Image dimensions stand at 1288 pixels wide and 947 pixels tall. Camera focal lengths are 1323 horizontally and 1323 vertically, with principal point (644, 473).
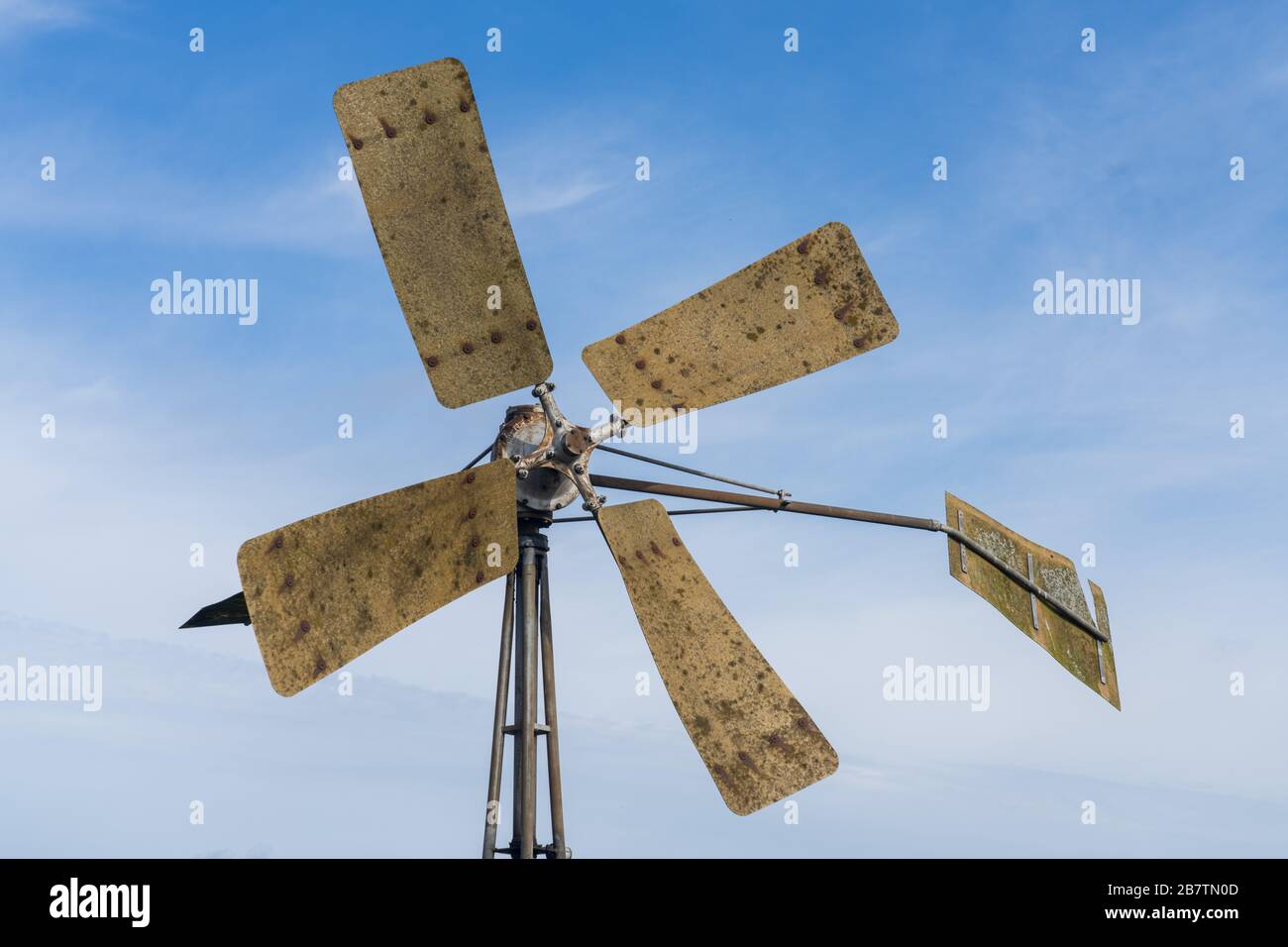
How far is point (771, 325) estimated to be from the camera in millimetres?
9383

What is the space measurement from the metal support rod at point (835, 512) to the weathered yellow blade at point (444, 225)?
4.17 feet

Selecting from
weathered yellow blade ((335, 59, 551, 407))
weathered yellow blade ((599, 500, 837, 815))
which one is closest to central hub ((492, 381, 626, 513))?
weathered yellow blade ((599, 500, 837, 815))

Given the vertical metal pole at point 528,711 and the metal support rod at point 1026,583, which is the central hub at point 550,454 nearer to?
the vertical metal pole at point 528,711

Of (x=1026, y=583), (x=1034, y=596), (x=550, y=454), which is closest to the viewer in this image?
(x=550, y=454)

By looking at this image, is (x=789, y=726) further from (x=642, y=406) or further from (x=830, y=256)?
(x=830, y=256)

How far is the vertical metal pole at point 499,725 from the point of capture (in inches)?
335

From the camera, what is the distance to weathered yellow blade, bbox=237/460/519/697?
7.53 m

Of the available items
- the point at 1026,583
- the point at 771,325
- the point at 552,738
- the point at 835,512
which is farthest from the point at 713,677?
the point at 1026,583

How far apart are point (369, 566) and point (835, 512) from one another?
351cm

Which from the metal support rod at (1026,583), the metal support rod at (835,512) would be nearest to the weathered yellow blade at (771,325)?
the metal support rod at (835,512)

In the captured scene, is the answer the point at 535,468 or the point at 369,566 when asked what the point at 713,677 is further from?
the point at 369,566
